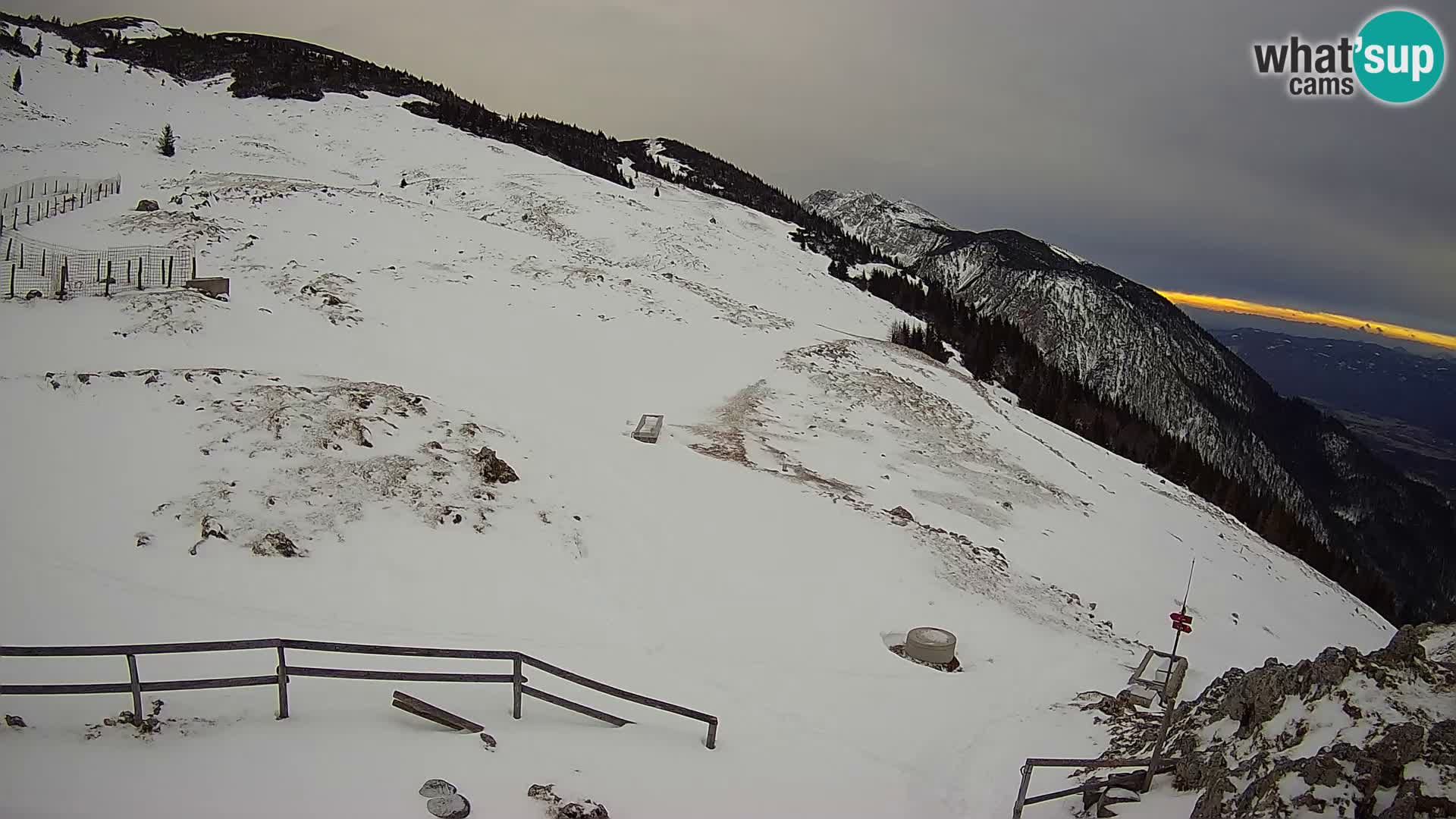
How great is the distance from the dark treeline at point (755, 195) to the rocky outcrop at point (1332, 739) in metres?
61.6

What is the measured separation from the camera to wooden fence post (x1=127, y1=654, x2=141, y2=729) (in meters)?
6.37

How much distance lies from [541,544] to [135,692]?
7867 millimetres

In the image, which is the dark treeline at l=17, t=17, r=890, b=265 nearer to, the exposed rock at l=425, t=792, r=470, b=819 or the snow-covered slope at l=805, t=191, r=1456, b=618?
the snow-covered slope at l=805, t=191, r=1456, b=618

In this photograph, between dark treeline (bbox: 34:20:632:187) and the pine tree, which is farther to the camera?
dark treeline (bbox: 34:20:632:187)

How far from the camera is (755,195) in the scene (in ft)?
336

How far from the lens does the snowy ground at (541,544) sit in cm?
788

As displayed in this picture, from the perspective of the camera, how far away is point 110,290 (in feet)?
68.2

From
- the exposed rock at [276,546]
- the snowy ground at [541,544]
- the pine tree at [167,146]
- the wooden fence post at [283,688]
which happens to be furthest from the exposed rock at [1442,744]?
the pine tree at [167,146]

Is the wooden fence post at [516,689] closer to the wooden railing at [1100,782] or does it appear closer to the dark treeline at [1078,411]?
the wooden railing at [1100,782]

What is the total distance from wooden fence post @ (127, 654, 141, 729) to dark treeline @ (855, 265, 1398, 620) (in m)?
43.7

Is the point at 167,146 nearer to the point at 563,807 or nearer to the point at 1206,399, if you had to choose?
the point at 563,807

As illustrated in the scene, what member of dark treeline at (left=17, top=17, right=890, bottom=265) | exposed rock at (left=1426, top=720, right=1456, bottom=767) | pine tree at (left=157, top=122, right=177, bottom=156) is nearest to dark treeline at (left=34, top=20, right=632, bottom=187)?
dark treeline at (left=17, top=17, right=890, bottom=265)

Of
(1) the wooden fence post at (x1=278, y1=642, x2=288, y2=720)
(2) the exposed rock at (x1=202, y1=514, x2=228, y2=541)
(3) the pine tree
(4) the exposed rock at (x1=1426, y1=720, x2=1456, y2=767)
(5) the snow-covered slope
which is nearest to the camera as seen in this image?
(4) the exposed rock at (x1=1426, y1=720, x2=1456, y2=767)

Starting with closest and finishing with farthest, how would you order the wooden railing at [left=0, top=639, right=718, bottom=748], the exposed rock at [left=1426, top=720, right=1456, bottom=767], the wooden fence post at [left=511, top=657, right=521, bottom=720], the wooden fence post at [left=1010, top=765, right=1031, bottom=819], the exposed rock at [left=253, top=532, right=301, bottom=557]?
the wooden railing at [left=0, top=639, right=718, bottom=748], the exposed rock at [left=1426, top=720, right=1456, bottom=767], the wooden fence post at [left=1010, top=765, right=1031, bottom=819], the wooden fence post at [left=511, top=657, right=521, bottom=720], the exposed rock at [left=253, top=532, right=301, bottom=557]
